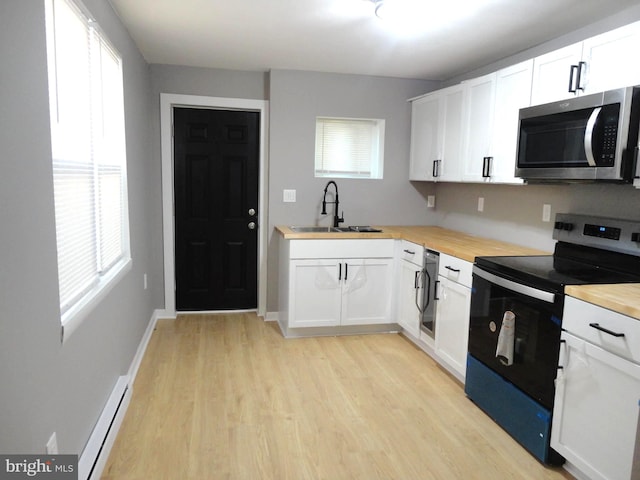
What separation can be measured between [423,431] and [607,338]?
43.0 inches

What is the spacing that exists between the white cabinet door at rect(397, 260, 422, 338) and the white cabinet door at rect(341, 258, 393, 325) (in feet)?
0.34

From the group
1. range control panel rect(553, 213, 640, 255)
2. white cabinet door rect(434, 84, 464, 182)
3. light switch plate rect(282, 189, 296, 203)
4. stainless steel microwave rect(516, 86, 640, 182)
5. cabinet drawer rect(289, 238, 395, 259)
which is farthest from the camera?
light switch plate rect(282, 189, 296, 203)

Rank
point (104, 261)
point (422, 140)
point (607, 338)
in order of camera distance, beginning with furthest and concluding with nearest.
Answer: point (422, 140) → point (104, 261) → point (607, 338)

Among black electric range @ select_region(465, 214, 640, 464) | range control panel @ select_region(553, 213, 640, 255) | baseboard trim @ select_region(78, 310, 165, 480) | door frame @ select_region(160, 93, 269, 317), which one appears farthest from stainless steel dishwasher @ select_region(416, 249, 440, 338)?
baseboard trim @ select_region(78, 310, 165, 480)

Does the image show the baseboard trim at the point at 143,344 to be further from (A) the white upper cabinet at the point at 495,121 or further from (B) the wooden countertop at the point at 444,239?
(A) the white upper cabinet at the point at 495,121

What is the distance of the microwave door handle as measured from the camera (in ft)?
7.35

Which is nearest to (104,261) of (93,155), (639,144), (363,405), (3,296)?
(93,155)

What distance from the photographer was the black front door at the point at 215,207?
14.1ft

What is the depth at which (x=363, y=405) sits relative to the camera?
281 centimetres

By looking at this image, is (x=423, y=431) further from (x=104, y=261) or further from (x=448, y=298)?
(x=104, y=261)

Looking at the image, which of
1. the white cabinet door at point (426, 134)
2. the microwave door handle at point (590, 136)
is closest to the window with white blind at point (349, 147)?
the white cabinet door at point (426, 134)

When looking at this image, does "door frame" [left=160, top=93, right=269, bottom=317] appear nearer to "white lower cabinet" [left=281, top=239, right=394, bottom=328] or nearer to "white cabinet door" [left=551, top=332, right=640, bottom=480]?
"white lower cabinet" [left=281, top=239, right=394, bottom=328]

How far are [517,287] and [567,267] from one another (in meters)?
0.40

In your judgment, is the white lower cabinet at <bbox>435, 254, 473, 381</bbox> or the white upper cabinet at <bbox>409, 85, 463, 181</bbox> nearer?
the white lower cabinet at <bbox>435, 254, 473, 381</bbox>
